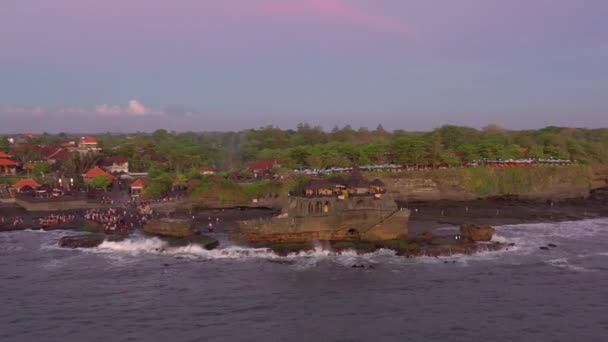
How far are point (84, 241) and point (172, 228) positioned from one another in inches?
270

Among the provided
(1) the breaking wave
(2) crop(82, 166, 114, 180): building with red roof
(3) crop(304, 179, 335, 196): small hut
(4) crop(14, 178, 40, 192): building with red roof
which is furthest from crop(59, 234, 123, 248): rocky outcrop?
(2) crop(82, 166, 114, 180): building with red roof

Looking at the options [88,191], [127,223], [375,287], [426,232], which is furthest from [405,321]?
[88,191]

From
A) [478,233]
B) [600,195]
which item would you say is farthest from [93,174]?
[600,195]

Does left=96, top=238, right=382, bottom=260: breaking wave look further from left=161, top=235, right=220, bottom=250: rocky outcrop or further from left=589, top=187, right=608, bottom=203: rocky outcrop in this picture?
left=589, top=187, right=608, bottom=203: rocky outcrop

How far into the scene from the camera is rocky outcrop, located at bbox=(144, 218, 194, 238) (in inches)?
1756

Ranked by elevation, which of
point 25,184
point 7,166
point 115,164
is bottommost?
point 25,184

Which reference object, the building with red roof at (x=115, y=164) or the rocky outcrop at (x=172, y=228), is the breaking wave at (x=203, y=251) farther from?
the building with red roof at (x=115, y=164)

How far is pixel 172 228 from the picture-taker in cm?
4469

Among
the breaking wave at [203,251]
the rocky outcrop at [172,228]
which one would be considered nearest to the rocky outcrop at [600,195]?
the breaking wave at [203,251]

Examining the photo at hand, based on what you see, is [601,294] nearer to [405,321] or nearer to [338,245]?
[405,321]

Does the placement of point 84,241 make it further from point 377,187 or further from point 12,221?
point 377,187

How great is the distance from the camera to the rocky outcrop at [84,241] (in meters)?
42.2

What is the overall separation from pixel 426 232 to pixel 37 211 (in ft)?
131

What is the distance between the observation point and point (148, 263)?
3784 centimetres
